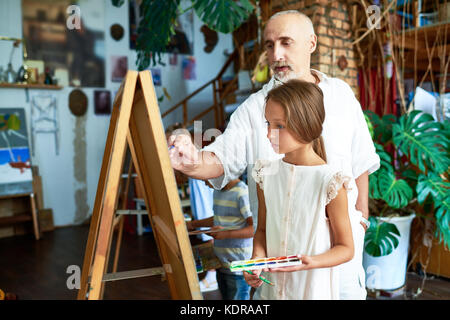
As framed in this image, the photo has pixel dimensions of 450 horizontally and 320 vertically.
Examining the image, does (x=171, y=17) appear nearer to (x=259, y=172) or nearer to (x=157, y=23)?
(x=157, y=23)

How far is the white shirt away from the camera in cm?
149

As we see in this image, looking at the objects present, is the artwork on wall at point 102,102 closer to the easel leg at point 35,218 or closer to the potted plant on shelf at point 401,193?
the easel leg at point 35,218

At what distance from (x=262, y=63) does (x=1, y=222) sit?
3976 millimetres

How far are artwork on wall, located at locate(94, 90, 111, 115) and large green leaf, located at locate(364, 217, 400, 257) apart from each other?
4869 mm

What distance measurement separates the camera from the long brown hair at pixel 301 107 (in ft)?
3.45

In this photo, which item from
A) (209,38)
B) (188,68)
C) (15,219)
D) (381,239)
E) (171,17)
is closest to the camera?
(381,239)

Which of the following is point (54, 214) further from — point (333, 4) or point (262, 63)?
point (333, 4)

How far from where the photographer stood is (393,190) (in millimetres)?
3105

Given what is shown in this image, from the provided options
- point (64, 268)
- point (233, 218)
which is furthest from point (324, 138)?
point (64, 268)

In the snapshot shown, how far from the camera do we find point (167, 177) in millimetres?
1079

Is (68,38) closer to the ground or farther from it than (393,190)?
farther from it

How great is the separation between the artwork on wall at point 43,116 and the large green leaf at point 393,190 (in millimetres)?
4980

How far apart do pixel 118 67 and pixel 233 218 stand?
17.3 feet
